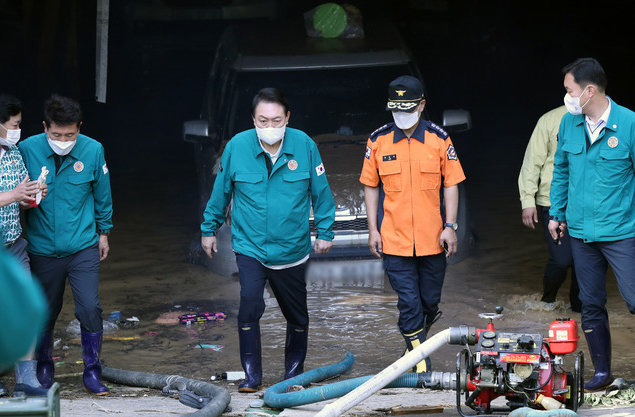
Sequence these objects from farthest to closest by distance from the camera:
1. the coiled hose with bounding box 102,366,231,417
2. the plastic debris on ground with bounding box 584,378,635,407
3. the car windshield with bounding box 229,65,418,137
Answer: the car windshield with bounding box 229,65,418,137, the plastic debris on ground with bounding box 584,378,635,407, the coiled hose with bounding box 102,366,231,417

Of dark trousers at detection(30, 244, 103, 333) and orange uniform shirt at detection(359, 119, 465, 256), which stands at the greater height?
orange uniform shirt at detection(359, 119, 465, 256)

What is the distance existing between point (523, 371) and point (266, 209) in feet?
6.64

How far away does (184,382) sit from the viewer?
5820 mm

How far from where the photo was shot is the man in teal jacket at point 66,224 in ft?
19.1

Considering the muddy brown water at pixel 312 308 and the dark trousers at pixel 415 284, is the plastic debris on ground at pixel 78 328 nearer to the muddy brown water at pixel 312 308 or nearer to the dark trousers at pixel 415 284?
the muddy brown water at pixel 312 308

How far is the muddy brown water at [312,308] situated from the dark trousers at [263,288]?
2.01ft

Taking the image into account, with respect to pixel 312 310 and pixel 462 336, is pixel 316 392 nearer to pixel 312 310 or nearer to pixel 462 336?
pixel 462 336

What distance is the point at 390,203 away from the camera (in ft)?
19.9

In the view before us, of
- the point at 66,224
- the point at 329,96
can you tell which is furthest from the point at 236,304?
the point at 66,224

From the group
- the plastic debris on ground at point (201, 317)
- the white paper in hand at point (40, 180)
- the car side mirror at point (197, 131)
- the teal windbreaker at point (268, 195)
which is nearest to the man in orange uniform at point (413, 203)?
the teal windbreaker at point (268, 195)

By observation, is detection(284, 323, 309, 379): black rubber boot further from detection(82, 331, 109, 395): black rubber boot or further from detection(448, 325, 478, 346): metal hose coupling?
detection(448, 325, 478, 346): metal hose coupling

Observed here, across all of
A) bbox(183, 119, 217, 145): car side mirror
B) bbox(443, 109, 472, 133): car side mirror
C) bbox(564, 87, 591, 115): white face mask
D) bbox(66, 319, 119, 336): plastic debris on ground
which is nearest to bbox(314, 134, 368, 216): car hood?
bbox(443, 109, 472, 133): car side mirror

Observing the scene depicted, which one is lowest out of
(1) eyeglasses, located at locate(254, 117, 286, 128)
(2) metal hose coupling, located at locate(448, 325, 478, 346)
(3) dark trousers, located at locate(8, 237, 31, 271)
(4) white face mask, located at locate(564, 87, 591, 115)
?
(2) metal hose coupling, located at locate(448, 325, 478, 346)

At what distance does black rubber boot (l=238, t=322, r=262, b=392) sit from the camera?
19.6ft
